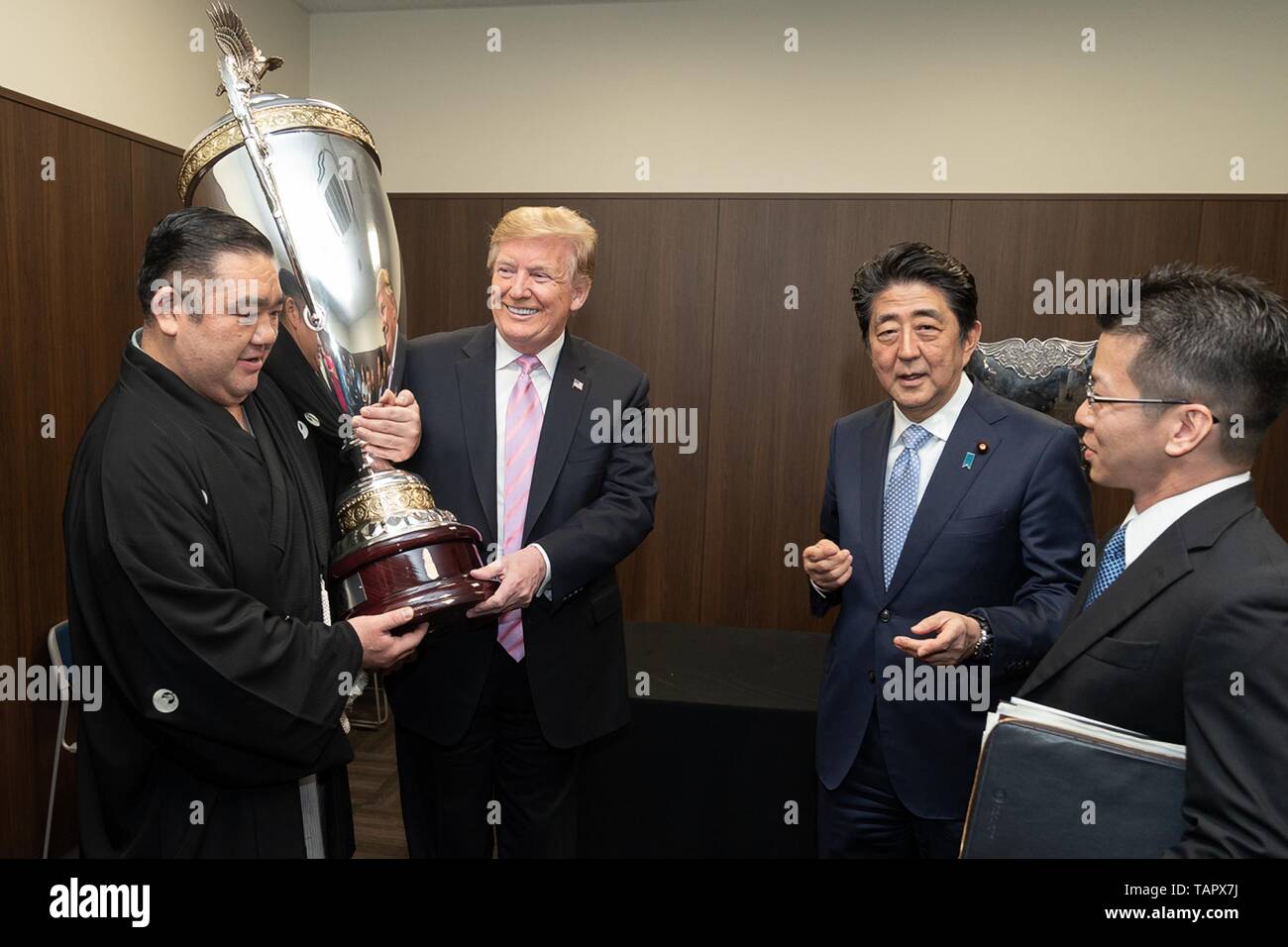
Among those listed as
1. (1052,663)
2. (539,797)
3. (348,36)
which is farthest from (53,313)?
(1052,663)

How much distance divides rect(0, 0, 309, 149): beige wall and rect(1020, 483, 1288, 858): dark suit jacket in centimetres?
335

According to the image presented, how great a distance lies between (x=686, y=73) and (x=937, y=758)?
3444 millimetres

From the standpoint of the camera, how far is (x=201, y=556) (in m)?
1.27

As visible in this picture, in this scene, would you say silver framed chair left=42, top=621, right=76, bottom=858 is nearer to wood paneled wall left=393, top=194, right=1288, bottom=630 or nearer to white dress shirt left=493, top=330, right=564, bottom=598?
white dress shirt left=493, top=330, right=564, bottom=598

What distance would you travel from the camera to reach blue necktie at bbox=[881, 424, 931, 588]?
167cm

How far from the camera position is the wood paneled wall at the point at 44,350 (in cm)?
242

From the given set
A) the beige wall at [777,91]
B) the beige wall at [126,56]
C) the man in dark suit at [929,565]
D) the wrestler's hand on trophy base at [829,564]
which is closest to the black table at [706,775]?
the man in dark suit at [929,565]

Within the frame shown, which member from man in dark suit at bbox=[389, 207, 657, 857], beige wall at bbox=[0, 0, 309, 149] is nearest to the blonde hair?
man in dark suit at bbox=[389, 207, 657, 857]

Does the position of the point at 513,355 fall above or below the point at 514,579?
above

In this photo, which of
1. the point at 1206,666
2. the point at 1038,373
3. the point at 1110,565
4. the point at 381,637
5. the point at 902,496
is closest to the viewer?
the point at 1206,666

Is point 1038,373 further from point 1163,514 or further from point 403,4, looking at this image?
point 403,4

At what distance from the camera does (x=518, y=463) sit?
183cm

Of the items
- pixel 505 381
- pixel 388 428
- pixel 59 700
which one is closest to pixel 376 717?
pixel 59 700

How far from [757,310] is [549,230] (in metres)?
2.28
